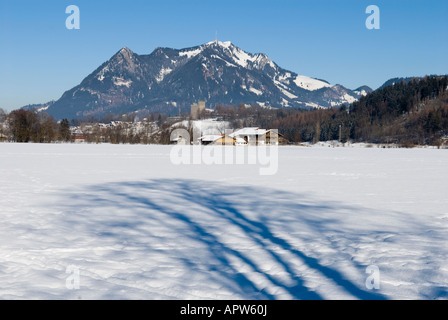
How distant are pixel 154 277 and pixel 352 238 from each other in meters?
3.44

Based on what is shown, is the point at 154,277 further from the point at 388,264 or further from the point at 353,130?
the point at 353,130

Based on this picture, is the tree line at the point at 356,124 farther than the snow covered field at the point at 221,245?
Yes

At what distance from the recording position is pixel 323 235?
253 inches

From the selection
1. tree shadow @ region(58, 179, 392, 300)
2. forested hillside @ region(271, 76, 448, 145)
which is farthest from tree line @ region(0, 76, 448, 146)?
tree shadow @ region(58, 179, 392, 300)

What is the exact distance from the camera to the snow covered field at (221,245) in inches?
164

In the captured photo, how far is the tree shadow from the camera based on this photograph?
14.4 ft

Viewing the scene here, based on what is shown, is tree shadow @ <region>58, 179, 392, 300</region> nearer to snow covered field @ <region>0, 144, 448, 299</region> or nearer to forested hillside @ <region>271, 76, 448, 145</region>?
snow covered field @ <region>0, 144, 448, 299</region>

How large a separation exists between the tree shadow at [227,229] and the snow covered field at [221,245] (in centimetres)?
2

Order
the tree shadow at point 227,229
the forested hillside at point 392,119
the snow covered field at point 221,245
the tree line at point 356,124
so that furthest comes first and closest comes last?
the forested hillside at point 392,119 < the tree line at point 356,124 < the tree shadow at point 227,229 < the snow covered field at point 221,245

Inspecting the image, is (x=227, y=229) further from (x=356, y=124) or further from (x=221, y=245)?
(x=356, y=124)

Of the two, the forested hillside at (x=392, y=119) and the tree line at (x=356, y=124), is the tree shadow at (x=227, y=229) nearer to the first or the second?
the tree line at (x=356, y=124)

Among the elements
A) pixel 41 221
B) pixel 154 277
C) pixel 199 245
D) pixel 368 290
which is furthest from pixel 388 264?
pixel 41 221

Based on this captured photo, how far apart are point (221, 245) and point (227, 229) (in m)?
1.03

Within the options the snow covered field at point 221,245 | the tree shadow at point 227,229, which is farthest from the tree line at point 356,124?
the snow covered field at point 221,245
